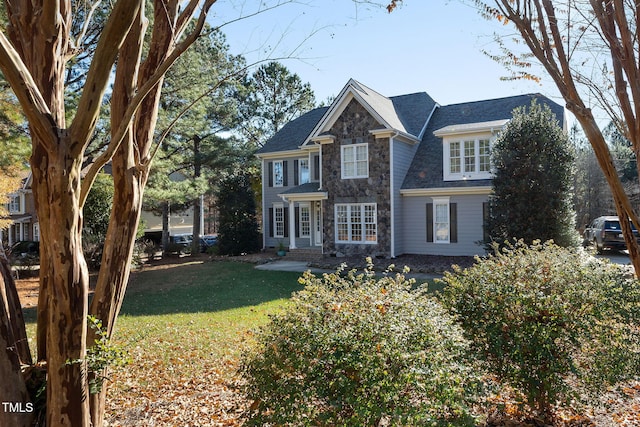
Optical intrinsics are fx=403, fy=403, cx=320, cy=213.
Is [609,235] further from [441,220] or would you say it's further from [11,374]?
[11,374]

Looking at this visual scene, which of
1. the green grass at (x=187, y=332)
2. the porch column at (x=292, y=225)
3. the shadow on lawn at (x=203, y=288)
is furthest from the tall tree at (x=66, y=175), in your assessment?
the porch column at (x=292, y=225)

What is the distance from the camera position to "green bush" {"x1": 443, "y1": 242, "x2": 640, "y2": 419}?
365 centimetres

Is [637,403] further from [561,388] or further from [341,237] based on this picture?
A: [341,237]

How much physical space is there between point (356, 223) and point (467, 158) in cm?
538

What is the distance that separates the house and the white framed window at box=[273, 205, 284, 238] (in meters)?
3.09

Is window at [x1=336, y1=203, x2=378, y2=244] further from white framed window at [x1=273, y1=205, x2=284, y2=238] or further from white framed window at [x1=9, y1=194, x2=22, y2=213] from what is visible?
white framed window at [x1=9, y1=194, x2=22, y2=213]

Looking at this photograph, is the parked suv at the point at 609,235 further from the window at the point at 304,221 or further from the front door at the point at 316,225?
the window at the point at 304,221

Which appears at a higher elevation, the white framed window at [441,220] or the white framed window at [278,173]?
the white framed window at [278,173]

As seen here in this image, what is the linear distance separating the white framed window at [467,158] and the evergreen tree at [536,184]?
96.3 inches

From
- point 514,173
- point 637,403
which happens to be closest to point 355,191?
point 514,173

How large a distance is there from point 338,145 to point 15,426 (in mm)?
16184

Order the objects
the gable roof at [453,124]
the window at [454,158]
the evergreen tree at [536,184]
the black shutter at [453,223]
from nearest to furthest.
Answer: the evergreen tree at [536,184] → the black shutter at [453,223] → the window at [454,158] → the gable roof at [453,124]

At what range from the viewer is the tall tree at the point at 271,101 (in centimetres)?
3684

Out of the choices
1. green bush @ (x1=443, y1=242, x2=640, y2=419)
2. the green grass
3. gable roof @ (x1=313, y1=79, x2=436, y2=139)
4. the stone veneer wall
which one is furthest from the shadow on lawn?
green bush @ (x1=443, y1=242, x2=640, y2=419)
